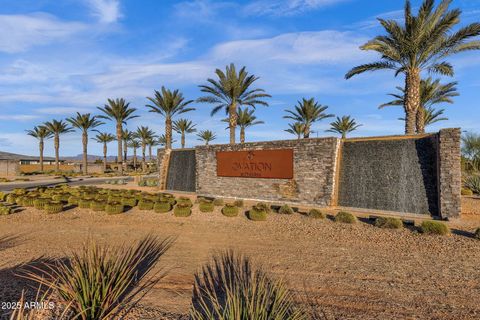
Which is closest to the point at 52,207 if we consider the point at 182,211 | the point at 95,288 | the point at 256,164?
the point at 182,211

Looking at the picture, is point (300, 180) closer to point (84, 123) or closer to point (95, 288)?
point (95, 288)

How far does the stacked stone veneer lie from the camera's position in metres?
15.1

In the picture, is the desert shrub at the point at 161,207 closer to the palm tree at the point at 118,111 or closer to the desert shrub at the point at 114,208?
the desert shrub at the point at 114,208

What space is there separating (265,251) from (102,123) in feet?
159

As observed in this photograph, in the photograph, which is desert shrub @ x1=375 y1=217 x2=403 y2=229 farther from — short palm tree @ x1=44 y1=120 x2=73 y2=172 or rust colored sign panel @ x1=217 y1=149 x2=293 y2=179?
short palm tree @ x1=44 y1=120 x2=73 y2=172

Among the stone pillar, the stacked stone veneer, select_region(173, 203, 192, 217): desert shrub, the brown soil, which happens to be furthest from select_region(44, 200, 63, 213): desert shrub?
the stone pillar

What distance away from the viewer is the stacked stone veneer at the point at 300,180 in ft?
49.4

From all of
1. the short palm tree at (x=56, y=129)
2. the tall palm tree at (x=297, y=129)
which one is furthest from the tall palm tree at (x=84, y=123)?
the tall palm tree at (x=297, y=129)

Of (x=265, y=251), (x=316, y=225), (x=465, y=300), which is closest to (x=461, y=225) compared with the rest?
(x=316, y=225)

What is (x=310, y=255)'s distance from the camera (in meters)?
Answer: 7.74

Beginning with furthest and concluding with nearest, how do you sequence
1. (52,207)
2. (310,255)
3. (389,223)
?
1. (52,207)
2. (389,223)
3. (310,255)

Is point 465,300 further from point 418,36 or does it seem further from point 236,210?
point 418,36

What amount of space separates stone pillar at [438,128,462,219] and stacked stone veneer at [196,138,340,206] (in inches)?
190

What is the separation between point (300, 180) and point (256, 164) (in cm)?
335
